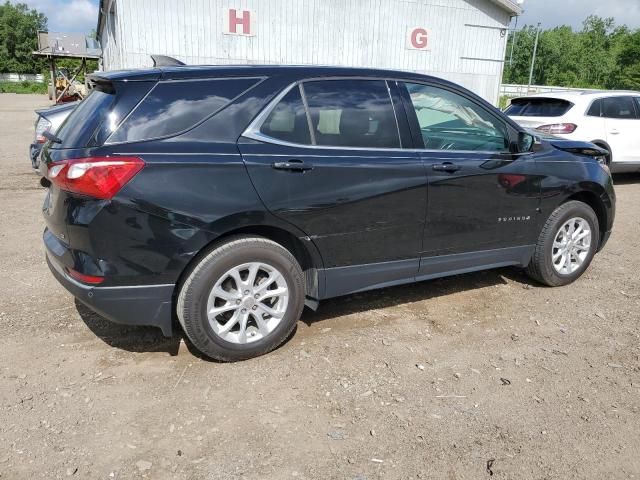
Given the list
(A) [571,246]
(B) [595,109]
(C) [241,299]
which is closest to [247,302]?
(C) [241,299]

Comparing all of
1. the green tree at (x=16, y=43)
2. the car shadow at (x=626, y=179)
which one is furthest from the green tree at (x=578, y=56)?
the green tree at (x=16, y=43)

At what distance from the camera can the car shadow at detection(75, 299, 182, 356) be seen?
357 cm

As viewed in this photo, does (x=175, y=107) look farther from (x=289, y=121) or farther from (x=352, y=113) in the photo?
(x=352, y=113)

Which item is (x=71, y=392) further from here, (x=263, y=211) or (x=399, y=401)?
(x=399, y=401)

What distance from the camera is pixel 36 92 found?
5878 cm

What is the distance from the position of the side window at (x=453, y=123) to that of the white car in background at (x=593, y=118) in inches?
196

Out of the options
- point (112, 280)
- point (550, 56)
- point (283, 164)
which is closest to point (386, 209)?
point (283, 164)

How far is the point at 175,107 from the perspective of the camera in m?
3.07

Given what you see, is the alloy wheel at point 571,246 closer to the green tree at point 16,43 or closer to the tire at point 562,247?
the tire at point 562,247

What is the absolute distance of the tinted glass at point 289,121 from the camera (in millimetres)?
3273

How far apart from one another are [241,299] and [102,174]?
1.06 m

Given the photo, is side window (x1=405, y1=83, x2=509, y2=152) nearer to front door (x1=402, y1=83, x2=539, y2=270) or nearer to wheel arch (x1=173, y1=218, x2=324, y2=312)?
front door (x1=402, y1=83, x2=539, y2=270)

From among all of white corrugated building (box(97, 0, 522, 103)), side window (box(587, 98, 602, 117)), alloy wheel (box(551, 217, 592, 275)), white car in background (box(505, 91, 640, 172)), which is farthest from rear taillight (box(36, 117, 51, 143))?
side window (box(587, 98, 602, 117))

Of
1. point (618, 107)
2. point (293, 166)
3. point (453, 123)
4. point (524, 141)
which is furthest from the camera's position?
point (618, 107)
